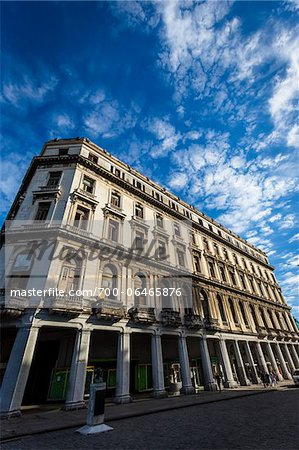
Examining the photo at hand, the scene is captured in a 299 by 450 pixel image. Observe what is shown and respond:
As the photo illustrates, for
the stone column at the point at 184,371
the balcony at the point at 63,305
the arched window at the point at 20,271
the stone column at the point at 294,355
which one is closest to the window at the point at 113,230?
the arched window at the point at 20,271

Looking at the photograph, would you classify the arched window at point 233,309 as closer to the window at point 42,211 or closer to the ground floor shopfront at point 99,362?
the ground floor shopfront at point 99,362

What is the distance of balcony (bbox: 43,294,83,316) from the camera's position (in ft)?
43.4

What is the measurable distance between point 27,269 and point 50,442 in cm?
1031

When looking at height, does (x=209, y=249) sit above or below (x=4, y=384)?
above

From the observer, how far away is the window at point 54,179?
803 inches

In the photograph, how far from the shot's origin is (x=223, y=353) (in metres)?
22.8

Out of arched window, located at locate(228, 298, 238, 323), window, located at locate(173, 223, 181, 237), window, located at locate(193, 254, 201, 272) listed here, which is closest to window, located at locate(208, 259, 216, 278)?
window, located at locate(193, 254, 201, 272)

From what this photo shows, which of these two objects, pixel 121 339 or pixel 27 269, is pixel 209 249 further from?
pixel 27 269

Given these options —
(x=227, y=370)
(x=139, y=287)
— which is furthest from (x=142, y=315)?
(x=227, y=370)

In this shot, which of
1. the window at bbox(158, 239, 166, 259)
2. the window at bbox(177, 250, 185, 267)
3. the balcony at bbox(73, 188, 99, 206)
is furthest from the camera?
the window at bbox(177, 250, 185, 267)

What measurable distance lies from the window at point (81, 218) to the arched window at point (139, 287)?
613 cm

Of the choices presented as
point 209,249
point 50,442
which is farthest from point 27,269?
point 209,249

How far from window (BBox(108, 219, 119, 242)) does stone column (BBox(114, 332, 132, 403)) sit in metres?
7.82

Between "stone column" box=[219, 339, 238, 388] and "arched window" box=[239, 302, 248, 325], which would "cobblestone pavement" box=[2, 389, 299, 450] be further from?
"arched window" box=[239, 302, 248, 325]
